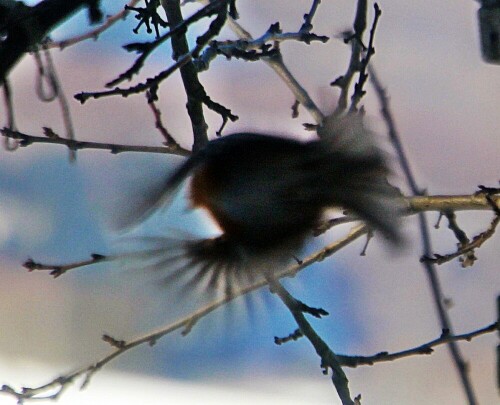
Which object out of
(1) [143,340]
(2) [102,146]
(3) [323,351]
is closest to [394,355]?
(3) [323,351]

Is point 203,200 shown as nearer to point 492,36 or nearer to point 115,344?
point 492,36

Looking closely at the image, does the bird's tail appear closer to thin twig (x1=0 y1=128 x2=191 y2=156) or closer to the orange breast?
the orange breast

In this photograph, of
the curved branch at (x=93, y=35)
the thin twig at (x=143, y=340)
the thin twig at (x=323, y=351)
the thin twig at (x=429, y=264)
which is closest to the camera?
the thin twig at (x=429, y=264)

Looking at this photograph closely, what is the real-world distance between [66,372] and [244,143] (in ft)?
2.05

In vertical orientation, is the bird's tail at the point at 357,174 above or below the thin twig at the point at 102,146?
below

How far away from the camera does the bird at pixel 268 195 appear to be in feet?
2.69

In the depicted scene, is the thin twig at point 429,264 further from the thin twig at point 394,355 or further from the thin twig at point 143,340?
the thin twig at point 143,340

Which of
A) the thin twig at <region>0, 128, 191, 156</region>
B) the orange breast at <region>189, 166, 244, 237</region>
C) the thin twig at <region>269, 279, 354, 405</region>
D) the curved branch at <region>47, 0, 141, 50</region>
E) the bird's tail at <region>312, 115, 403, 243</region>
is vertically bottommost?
the thin twig at <region>269, 279, 354, 405</region>

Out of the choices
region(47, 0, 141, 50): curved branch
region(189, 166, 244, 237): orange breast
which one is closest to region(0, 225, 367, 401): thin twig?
region(189, 166, 244, 237): orange breast

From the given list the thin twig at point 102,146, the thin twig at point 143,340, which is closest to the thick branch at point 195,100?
the thin twig at point 102,146

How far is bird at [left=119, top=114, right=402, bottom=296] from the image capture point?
819 mm

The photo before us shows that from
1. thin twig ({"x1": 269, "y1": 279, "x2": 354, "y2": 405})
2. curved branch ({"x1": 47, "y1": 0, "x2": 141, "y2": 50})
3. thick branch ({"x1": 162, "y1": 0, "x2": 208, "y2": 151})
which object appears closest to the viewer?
thin twig ({"x1": 269, "y1": 279, "x2": 354, "y2": 405})

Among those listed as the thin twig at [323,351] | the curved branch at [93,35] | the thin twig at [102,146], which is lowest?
the thin twig at [323,351]

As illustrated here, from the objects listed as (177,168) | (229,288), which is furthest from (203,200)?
(229,288)
